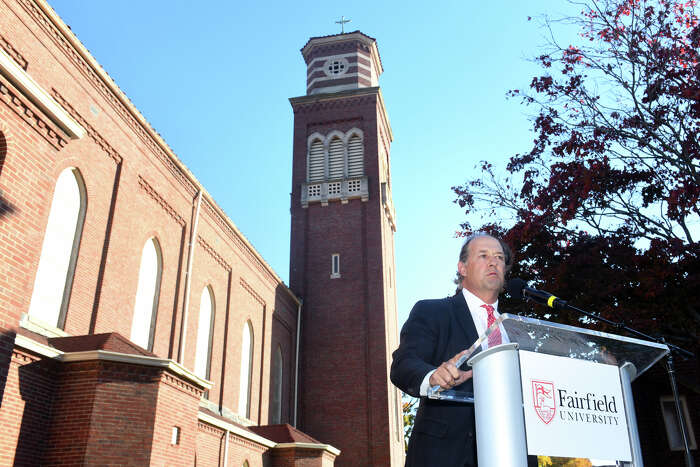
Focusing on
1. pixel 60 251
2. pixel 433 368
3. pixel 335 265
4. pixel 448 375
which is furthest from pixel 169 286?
pixel 448 375

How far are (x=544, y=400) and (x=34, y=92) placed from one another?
26.9 ft

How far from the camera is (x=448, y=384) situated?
2312mm

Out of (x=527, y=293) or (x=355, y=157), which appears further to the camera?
(x=355, y=157)

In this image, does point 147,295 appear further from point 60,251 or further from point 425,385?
point 425,385

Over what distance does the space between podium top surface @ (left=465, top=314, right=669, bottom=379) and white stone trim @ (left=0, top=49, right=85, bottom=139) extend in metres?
7.86

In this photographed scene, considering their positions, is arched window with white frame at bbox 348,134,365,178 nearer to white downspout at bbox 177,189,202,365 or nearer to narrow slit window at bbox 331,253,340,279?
narrow slit window at bbox 331,253,340,279

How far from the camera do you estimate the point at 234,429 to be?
17.3 metres

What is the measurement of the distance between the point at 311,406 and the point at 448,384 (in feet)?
78.0

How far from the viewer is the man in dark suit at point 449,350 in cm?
253

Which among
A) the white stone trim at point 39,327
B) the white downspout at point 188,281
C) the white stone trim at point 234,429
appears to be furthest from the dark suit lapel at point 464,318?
the white downspout at point 188,281

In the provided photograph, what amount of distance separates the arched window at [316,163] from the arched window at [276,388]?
8.72 meters

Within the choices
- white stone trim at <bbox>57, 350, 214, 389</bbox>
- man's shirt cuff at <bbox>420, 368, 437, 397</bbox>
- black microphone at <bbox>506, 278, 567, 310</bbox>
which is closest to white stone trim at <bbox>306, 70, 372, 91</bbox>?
white stone trim at <bbox>57, 350, 214, 389</bbox>

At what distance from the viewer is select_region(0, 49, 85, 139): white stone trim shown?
797cm

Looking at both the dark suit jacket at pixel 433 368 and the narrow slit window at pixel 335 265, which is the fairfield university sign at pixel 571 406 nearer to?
the dark suit jacket at pixel 433 368
